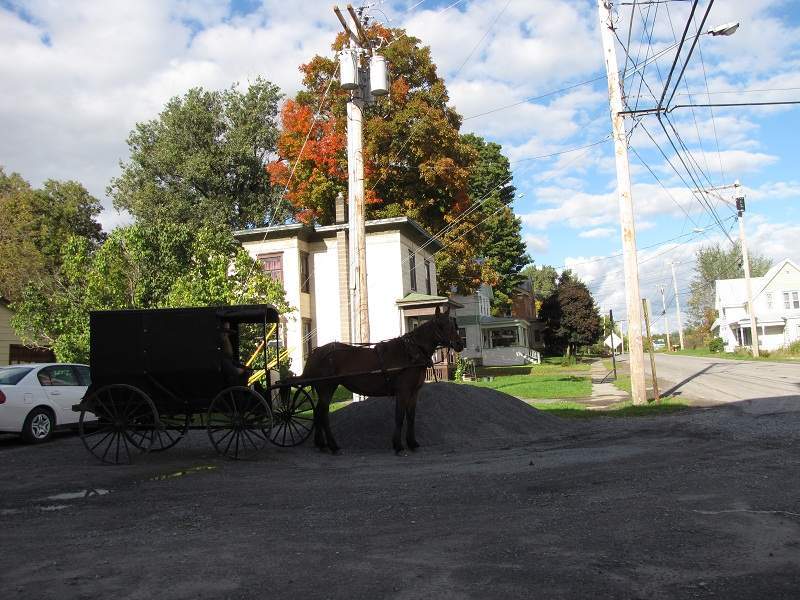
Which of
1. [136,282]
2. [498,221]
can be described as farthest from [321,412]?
[498,221]

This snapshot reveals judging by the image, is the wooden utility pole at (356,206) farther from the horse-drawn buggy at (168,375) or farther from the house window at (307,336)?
the house window at (307,336)

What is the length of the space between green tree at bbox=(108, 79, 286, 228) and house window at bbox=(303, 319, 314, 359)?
10.9 meters

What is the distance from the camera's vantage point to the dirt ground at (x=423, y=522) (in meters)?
4.53

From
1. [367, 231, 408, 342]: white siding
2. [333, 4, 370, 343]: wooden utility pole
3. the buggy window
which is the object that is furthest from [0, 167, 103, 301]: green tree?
[333, 4, 370, 343]: wooden utility pole

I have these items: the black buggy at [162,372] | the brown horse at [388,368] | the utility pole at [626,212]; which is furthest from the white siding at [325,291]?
the black buggy at [162,372]

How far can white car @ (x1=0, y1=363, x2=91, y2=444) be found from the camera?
12891 mm

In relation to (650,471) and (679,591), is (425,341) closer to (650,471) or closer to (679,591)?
(650,471)

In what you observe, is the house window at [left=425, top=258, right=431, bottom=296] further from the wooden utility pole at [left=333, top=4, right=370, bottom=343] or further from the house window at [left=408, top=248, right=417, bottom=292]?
the wooden utility pole at [left=333, top=4, right=370, bottom=343]

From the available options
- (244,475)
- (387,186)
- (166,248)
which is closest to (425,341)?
(244,475)

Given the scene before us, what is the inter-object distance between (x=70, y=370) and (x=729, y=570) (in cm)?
1383

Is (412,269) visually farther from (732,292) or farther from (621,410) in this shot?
(732,292)

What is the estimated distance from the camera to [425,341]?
435 inches

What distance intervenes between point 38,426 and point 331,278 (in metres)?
18.7

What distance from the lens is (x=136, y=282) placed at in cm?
2148
